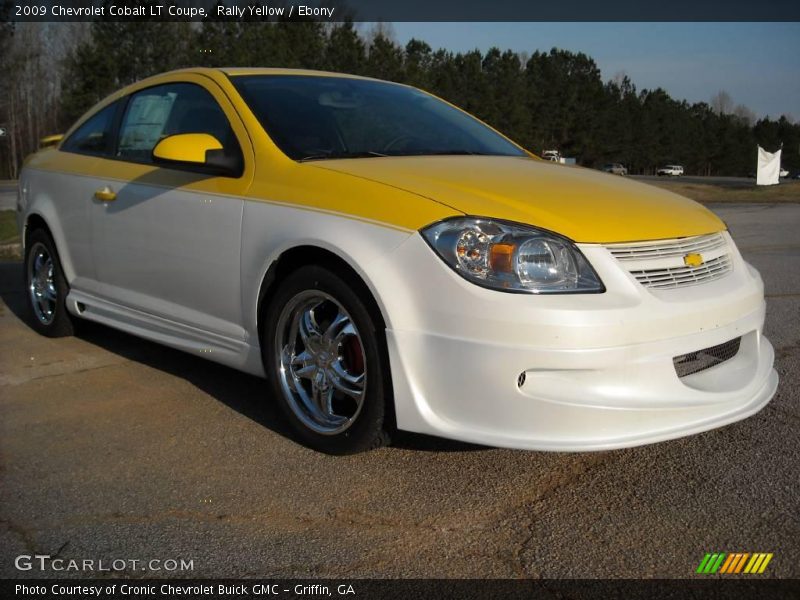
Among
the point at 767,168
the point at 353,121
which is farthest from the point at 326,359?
the point at 767,168

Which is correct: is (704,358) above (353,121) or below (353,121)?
below

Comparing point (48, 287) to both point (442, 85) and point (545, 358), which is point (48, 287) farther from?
point (442, 85)

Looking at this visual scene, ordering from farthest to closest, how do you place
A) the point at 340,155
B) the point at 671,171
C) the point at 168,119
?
the point at 671,171 < the point at 168,119 < the point at 340,155

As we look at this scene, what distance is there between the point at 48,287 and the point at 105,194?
3.89 ft

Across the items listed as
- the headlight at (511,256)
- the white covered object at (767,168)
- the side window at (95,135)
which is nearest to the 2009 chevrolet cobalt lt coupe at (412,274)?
the headlight at (511,256)

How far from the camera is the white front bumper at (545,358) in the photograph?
2633mm

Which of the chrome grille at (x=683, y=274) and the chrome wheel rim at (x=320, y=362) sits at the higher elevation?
the chrome grille at (x=683, y=274)

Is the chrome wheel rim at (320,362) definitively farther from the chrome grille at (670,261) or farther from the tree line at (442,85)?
the tree line at (442,85)

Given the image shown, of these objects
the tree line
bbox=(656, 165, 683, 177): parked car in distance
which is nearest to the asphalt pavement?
the tree line

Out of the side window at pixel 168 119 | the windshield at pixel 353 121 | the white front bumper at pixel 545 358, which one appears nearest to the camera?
the white front bumper at pixel 545 358

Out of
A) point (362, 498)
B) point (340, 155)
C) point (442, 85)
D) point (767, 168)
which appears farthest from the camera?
point (442, 85)

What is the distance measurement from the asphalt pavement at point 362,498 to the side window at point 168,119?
1273 millimetres

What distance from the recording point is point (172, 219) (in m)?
3.82

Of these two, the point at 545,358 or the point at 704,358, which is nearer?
the point at 545,358
